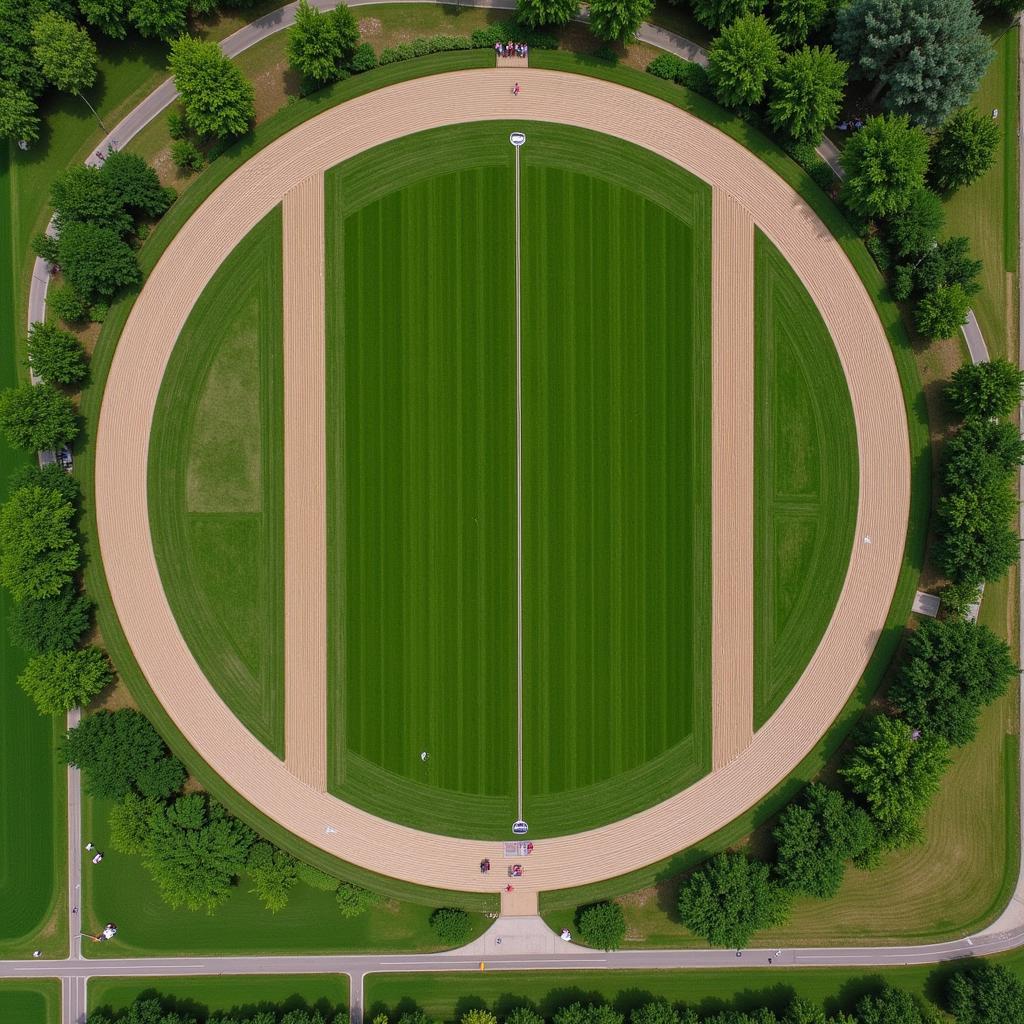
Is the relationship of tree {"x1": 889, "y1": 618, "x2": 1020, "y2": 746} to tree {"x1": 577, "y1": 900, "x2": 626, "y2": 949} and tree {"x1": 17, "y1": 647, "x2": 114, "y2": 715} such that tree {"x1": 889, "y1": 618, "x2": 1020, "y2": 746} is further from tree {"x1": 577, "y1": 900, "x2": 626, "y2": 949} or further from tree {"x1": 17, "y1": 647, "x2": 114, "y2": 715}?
tree {"x1": 17, "y1": 647, "x2": 114, "y2": 715}

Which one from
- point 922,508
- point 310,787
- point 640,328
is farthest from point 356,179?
point 922,508

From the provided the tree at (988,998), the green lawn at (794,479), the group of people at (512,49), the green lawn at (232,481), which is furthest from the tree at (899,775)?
the group of people at (512,49)

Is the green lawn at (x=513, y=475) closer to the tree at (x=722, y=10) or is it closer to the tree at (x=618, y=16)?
the tree at (x=618, y=16)

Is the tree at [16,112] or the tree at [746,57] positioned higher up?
the tree at [746,57]

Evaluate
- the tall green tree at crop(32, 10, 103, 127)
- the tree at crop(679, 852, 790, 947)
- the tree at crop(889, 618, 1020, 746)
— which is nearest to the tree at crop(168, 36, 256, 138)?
the tall green tree at crop(32, 10, 103, 127)

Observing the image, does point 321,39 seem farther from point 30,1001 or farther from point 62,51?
point 30,1001

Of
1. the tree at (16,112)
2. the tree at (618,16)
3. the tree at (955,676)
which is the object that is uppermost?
the tree at (618,16)
